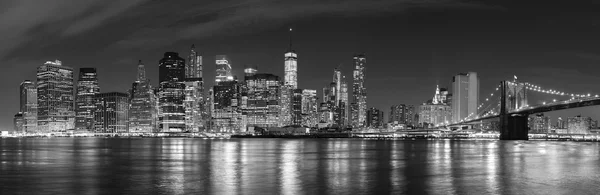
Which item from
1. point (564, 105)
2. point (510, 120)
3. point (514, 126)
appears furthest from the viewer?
point (510, 120)

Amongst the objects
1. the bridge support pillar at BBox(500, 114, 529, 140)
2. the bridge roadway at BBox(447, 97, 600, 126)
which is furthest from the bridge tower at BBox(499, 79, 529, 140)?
the bridge roadway at BBox(447, 97, 600, 126)

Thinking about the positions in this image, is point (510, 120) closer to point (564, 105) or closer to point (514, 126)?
point (514, 126)

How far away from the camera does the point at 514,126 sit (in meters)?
107

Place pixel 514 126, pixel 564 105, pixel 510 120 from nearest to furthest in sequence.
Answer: pixel 564 105 → pixel 514 126 → pixel 510 120

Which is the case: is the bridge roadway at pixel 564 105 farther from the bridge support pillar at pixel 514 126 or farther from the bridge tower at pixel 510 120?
the bridge support pillar at pixel 514 126

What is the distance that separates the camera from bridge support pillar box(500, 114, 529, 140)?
105812 mm

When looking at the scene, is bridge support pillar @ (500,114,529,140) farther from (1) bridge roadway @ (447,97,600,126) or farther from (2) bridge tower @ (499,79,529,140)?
(1) bridge roadway @ (447,97,600,126)

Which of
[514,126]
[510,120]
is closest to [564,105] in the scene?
[514,126]

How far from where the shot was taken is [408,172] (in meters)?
34.5

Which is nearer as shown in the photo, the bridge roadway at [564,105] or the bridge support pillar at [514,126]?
the bridge roadway at [564,105]

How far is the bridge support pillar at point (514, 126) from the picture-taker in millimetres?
105812

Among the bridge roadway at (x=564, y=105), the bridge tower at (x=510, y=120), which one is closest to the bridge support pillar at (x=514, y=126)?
the bridge tower at (x=510, y=120)

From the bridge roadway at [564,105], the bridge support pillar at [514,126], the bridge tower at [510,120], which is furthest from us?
the bridge support pillar at [514,126]

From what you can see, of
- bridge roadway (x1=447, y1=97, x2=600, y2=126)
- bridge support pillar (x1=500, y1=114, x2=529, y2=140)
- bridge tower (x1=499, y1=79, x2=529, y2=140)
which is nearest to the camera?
bridge roadway (x1=447, y1=97, x2=600, y2=126)
